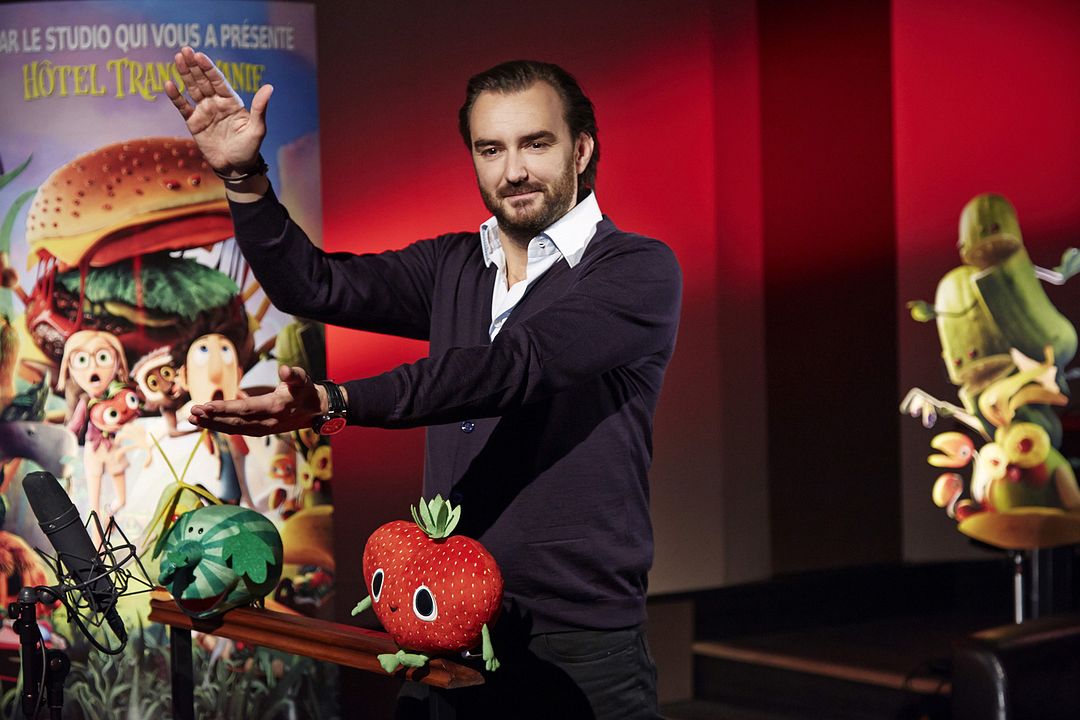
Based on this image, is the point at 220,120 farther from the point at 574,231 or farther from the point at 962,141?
the point at 962,141

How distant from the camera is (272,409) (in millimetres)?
Answer: 1429

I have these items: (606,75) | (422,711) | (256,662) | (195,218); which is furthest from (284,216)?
(606,75)

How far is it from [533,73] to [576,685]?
0.86 m

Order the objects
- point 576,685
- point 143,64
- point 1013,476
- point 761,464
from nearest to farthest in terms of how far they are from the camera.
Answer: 1. point 576,685
2. point 143,64
3. point 1013,476
4. point 761,464

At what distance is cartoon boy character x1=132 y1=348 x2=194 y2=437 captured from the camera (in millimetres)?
3518

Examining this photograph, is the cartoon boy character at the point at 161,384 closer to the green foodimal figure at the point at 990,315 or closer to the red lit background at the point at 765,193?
the red lit background at the point at 765,193

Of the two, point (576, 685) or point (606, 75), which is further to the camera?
point (606, 75)

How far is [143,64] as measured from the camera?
3.54 meters

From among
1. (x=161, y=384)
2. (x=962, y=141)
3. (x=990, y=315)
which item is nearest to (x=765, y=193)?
(x=962, y=141)

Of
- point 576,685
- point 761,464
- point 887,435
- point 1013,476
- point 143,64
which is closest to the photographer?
point 576,685

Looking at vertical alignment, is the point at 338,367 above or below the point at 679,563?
above

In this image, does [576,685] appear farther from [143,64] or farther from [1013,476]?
[1013,476]

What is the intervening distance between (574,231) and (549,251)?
0.05 m

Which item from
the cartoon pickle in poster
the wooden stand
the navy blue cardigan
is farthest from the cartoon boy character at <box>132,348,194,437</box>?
the cartoon pickle in poster
